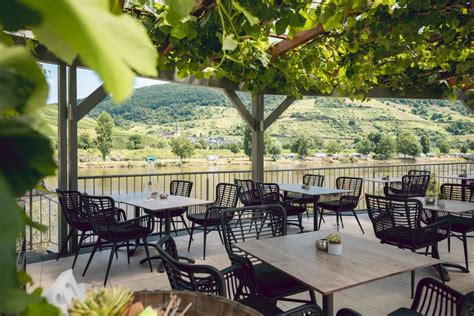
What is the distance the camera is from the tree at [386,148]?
1552 cm

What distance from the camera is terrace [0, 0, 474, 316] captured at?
0.24 meters

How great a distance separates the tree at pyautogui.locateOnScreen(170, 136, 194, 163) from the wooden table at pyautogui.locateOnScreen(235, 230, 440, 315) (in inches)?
406

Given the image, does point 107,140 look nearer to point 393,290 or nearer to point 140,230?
point 140,230

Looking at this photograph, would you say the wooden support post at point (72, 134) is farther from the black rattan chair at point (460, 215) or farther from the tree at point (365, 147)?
the tree at point (365, 147)

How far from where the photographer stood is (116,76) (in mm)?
192

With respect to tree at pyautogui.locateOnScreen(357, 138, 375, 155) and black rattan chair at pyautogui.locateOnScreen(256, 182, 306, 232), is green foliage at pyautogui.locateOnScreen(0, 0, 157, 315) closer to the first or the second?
black rattan chair at pyautogui.locateOnScreen(256, 182, 306, 232)

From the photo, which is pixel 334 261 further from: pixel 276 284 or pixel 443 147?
pixel 443 147

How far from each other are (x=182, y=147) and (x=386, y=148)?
30.5 feet

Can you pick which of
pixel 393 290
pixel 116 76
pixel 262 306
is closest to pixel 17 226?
pixel 116 76

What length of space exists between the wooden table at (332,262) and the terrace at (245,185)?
1 centimetres

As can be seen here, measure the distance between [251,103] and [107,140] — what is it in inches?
224

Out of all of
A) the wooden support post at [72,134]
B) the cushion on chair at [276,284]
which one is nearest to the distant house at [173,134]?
the wooden support post at [72,134]

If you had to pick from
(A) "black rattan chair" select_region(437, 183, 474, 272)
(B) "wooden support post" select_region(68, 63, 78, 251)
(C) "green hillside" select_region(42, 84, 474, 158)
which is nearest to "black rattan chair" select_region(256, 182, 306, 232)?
(C) "green hillside" select_region(42, 84, 474, 158)

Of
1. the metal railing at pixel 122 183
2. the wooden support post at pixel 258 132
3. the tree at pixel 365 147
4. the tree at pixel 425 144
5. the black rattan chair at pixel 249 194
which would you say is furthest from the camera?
the tree at pixel 365 147
